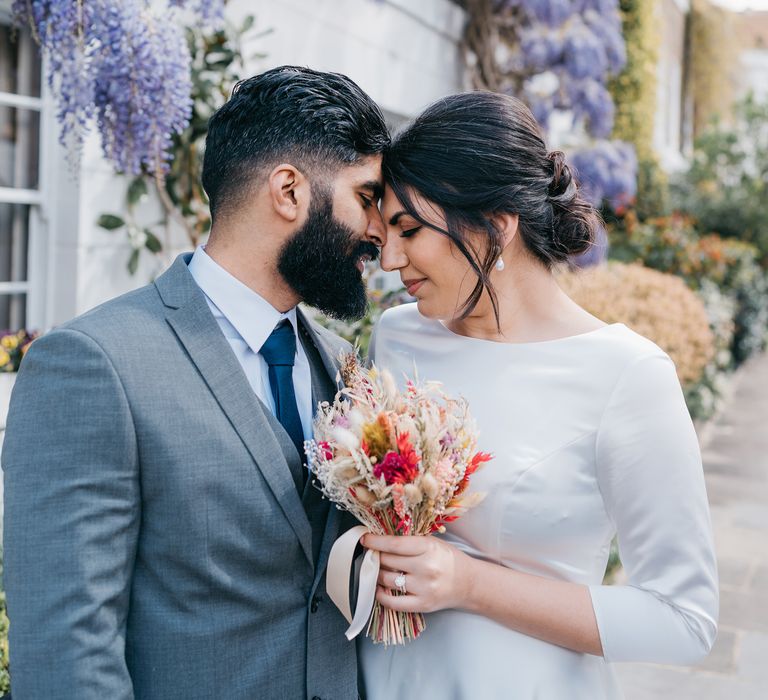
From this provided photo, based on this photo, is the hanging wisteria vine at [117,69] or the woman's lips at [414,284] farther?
the hanging wisteria vine at [117,69]

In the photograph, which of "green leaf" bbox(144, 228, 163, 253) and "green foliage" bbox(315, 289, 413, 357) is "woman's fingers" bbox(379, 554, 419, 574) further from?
"green leaf" bbox(144, 228, 163, 253)

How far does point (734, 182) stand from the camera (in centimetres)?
1880

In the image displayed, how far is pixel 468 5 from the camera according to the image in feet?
29.9

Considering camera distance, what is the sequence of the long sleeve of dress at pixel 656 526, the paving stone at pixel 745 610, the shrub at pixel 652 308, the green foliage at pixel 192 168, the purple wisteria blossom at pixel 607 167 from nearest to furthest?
1. the long sleeve of dress at pixel 656 526
2. the green foliage at pixel 192 168
3. the paving stone at pixel 745 610
4. the shrub at pixel 652 308
5. the purple wisteria blossom at pixel 607 167

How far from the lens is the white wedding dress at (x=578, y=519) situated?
80.5 inches

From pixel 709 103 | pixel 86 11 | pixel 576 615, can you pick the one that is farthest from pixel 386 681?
pixel 709 103

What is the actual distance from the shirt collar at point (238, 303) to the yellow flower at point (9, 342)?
2.56 metres

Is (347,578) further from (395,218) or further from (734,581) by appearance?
(734,581)

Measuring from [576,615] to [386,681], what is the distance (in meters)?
0.53

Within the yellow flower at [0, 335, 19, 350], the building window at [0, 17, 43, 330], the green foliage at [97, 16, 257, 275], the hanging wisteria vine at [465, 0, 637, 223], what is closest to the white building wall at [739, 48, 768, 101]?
the hanging wisteria vine at [465, 0, 637, 223]

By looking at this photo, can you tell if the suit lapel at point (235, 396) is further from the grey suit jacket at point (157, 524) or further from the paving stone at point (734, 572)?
the paving stone at point (734, 572)

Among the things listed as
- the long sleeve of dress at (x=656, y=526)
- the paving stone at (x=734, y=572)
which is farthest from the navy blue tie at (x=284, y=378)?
the paving stone at (x=734, y=572)

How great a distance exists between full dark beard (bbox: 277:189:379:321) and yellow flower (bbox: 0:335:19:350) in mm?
2629

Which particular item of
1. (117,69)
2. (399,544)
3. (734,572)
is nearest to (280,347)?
(399,544)
